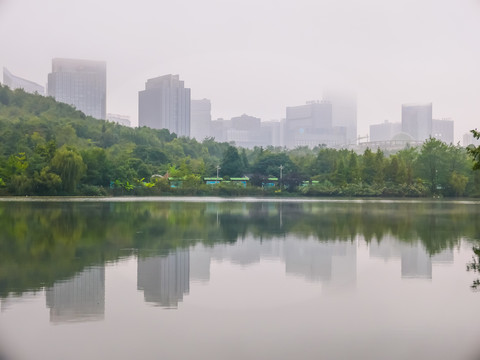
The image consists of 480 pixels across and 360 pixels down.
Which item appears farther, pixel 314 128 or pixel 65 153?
pixel 314 128

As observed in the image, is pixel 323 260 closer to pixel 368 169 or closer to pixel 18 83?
pixel 368 169

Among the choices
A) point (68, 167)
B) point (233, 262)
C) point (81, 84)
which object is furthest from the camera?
point (81, 84)

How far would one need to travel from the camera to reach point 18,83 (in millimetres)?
90312

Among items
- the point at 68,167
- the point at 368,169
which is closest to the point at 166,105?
the point at 368,169

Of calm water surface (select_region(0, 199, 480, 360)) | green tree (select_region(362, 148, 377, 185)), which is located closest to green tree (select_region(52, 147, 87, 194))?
calm water surface (select_region(0, 199, 480, 360))

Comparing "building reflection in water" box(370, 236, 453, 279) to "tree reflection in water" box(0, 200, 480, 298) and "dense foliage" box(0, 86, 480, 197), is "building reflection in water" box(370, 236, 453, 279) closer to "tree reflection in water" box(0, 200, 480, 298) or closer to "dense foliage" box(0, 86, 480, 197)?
"tree reflection in water" box(0, 200, 480, 298)

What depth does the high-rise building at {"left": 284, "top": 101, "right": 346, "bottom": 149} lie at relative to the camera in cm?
12500

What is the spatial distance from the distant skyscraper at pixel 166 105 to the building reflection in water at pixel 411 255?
100 meters

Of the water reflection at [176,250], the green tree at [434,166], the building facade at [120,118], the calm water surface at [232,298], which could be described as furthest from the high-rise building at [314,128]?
the calm water surface at [232,298]

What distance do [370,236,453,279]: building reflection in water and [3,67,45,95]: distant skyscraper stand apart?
73.7 m

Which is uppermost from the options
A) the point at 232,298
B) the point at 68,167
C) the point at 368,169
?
the point at 368,169

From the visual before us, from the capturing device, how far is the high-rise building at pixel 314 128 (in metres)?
125

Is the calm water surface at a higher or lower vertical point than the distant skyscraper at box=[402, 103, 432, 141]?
lower

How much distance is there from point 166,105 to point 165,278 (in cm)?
10537
